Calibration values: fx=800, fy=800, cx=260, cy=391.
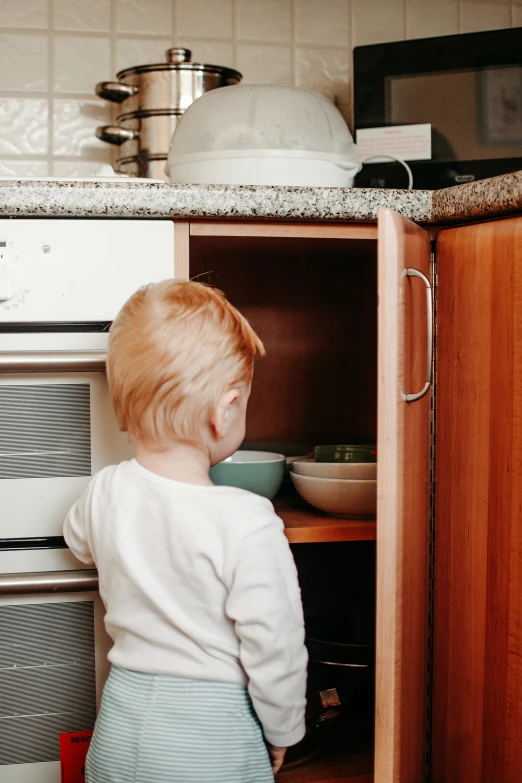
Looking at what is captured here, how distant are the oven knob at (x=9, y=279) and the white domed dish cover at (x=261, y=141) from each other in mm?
302

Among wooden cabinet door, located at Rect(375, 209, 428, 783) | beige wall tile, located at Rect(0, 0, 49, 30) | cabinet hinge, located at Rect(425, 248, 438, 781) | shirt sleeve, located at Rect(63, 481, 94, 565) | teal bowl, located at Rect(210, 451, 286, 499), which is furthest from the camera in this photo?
beige wall tile, located at Rect(0, 0, 49, 30)

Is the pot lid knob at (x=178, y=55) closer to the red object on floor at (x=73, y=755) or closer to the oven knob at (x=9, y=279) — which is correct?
the oven knob at (x=9, y=279)

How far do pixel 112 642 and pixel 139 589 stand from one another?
193mm

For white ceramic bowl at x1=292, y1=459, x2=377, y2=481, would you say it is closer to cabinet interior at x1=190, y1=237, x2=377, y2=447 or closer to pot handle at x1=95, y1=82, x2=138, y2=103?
cabinet interior at x1=190, y1=237, x2=377, y2=447

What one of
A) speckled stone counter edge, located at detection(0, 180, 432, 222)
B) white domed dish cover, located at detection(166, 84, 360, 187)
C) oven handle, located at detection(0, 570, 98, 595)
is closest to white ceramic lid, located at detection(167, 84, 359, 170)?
white domed dish cover, located at detection(166, 84, 360, 187)

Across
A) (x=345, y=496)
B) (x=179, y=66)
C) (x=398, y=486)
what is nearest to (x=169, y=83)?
(x=179, y=66)

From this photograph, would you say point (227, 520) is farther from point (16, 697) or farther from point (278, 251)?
point (278, 251)

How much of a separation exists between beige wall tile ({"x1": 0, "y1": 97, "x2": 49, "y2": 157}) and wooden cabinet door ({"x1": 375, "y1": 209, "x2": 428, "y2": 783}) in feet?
3.15

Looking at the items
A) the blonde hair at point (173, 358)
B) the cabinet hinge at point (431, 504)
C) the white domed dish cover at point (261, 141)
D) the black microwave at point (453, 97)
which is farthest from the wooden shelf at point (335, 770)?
the black microwave at point (453, 97)

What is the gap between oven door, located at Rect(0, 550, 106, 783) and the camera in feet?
3.31

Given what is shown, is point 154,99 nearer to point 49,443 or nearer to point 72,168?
point 72,168

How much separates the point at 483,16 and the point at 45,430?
1347 millimetres

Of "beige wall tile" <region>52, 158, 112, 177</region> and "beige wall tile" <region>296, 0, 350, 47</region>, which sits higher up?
"beige wall tile" <region>296, 0, 350, 47</region>

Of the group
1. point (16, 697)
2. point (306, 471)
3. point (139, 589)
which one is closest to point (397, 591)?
point (139, 589)
